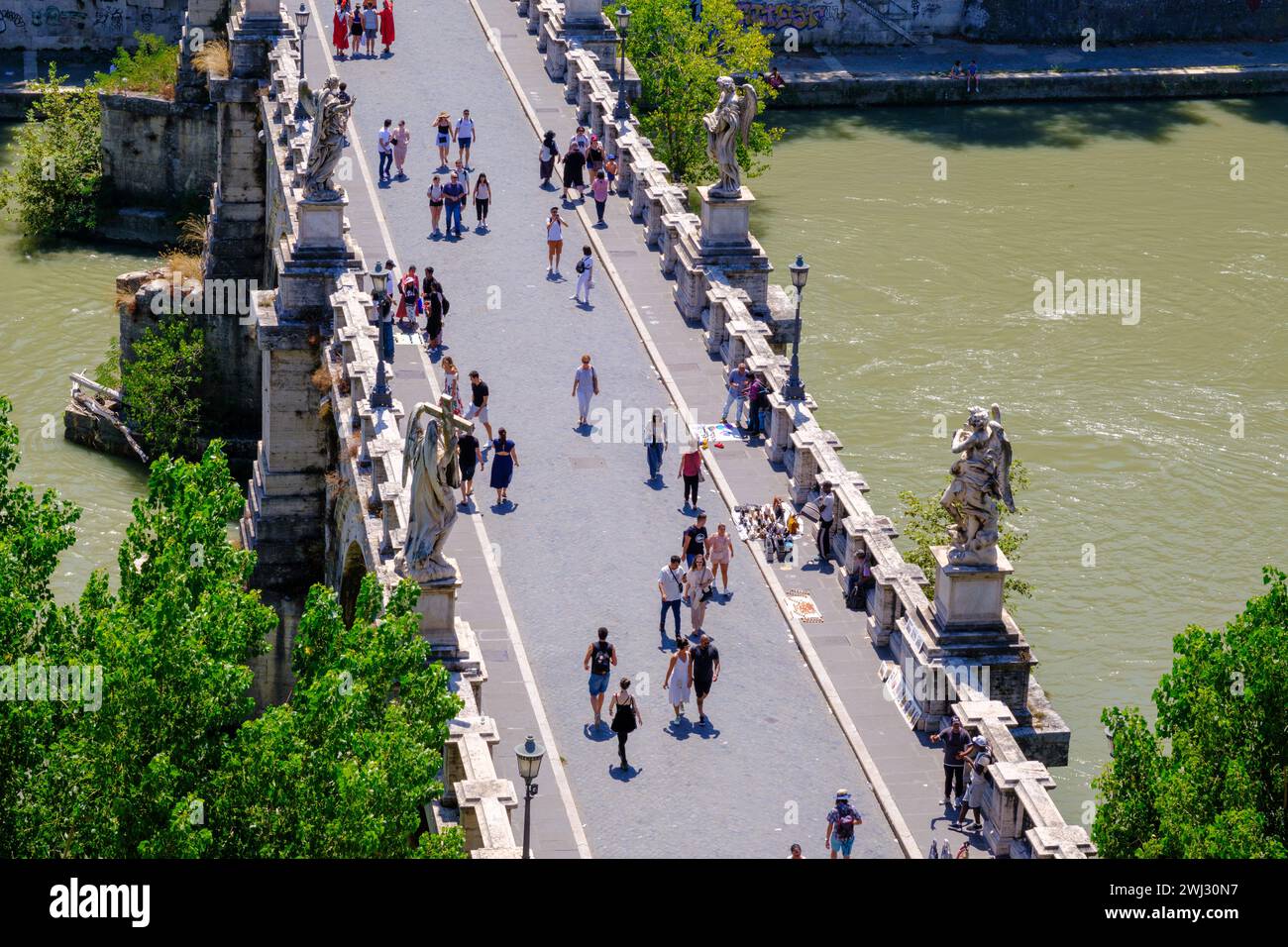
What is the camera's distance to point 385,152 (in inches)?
2596

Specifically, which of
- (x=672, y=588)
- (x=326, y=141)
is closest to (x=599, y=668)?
(x=672, y=588)

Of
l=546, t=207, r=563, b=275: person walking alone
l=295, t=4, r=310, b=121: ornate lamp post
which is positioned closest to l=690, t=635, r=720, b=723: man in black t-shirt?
l=546, t=207, r=563, b=275: person walking alone

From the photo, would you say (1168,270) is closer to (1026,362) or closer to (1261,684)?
(1026,362)

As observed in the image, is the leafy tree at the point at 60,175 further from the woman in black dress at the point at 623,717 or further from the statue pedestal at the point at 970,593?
the statue pedestal at the point at 970,593

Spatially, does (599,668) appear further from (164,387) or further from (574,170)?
(164,387)

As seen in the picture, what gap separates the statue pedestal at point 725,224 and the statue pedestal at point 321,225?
22.7 feet

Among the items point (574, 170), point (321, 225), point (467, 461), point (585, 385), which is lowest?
point (467, 461)

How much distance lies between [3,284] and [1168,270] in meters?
30.8

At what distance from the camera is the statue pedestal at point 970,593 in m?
45.6

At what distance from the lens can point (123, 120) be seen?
275 feet

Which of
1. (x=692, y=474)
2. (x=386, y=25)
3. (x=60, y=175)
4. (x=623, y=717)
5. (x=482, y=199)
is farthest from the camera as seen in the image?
(x=60, y=175)

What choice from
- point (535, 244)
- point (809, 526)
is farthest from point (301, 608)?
point (809, 526)

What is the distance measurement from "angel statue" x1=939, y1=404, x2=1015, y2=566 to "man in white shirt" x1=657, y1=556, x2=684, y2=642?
4778 millimetres

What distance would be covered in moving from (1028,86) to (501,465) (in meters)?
50.6
